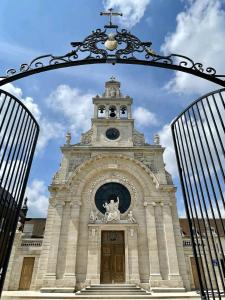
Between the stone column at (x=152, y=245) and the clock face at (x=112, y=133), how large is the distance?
7.14 meters

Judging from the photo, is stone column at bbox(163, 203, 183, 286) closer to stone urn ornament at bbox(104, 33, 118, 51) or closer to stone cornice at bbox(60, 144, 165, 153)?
stone cornice at bbox(60, 144, 165, 153)

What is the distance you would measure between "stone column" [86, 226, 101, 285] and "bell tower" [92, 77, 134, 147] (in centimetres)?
793

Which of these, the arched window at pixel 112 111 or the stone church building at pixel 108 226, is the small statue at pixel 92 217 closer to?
the stone church building at pixel 108 226

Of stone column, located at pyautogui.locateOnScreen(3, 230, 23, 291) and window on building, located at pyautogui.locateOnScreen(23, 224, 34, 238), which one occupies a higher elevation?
window on building, located at pyautogui.locateOnScreen(23, 224, 34, 238)

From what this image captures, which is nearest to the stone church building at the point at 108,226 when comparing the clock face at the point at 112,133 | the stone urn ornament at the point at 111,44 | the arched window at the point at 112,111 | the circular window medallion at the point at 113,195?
the circular window medallion at the point at 113,195

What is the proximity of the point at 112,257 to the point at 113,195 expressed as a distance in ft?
15.2

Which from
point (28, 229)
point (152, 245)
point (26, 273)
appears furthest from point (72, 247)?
point (28, 229)

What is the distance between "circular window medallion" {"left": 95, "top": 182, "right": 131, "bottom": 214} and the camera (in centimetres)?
1903

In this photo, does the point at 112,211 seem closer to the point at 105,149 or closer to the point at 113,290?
the point at 113,290

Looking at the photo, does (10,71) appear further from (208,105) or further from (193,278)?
(193,278)

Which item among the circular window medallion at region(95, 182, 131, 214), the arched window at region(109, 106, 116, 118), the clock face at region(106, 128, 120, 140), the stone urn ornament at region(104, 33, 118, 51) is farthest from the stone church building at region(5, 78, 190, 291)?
the stone urn ornament at region(104, 33, 118, 51)

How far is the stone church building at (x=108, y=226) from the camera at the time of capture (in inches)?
647

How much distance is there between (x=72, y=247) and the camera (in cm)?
1709

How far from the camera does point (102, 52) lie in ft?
14.8
